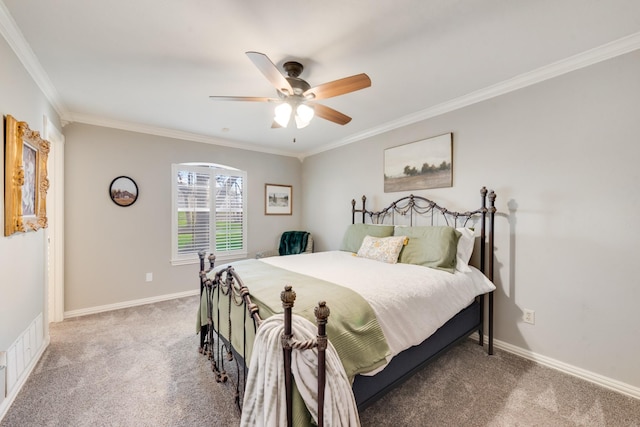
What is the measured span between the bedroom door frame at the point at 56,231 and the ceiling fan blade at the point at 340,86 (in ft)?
10.1

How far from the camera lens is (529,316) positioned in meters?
→ 2.42

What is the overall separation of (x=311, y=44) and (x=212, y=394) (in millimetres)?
2578

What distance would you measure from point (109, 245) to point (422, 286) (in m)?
3.85

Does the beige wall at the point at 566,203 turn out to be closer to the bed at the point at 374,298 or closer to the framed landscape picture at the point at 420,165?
the framed landscape picture at the point at 420,165

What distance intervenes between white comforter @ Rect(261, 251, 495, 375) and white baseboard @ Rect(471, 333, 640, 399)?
618 millimetres

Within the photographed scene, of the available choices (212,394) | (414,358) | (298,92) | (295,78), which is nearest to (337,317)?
(414,358)

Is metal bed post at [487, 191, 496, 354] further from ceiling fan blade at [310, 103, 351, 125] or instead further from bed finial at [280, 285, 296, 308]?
bed finial at [280, 285, 296, 308]

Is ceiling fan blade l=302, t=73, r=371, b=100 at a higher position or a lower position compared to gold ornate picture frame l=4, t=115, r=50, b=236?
higher

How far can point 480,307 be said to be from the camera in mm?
2658

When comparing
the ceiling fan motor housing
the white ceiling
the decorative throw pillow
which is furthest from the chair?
the ceiling fan motor housing

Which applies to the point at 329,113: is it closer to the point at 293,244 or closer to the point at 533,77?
the point at 533,77

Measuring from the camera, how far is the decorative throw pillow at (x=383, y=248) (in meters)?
2.78

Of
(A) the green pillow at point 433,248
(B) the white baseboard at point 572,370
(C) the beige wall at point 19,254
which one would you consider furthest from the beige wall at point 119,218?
(B) the white baseboard at point 572,370

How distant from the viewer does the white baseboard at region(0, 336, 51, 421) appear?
172 centimetres
